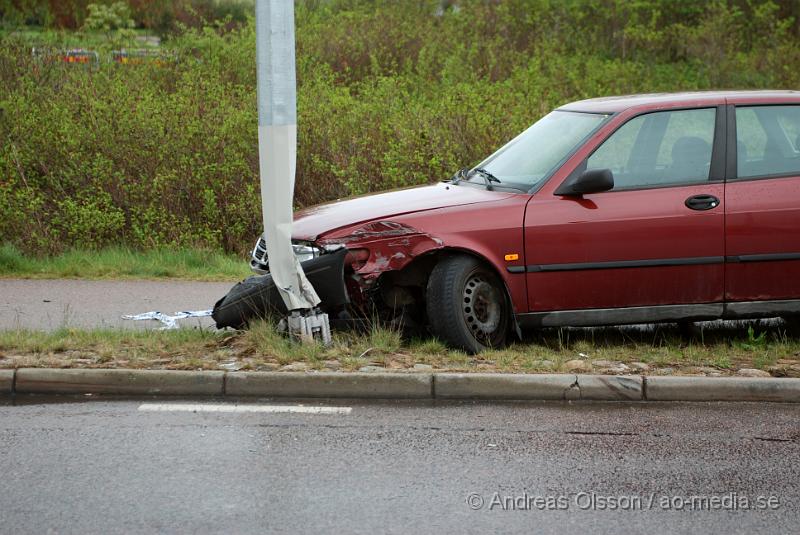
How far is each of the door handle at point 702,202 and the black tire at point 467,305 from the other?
1403 millimetres

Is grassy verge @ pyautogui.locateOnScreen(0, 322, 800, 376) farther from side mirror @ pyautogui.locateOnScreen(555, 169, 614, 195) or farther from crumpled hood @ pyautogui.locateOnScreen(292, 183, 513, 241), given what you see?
side mirror @ pyautogui.locateOnScreen(555, 169, 614, 195)

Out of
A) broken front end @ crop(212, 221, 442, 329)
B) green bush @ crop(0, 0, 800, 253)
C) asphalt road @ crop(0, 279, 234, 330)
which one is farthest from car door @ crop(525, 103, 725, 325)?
green bush @ crop(0, 0, 800, 253)

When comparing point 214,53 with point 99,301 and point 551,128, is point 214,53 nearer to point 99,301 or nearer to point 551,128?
point 99,301

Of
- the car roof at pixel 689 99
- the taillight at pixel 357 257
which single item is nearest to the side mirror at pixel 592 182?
the car roof at pixel 689 99

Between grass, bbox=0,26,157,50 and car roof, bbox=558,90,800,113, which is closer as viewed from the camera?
car roof, bbox=558,90,800,113

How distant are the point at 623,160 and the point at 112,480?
4234mm

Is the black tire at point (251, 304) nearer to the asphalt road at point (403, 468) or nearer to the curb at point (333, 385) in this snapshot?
the curb at point (333, 385)

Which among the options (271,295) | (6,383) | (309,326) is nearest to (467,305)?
(309,326)

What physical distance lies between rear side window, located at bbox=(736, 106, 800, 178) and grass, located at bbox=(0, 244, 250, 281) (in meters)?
5.20

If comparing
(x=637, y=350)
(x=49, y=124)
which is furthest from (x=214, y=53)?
(x=637, y=350)

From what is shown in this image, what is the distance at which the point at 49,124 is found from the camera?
13.4 m

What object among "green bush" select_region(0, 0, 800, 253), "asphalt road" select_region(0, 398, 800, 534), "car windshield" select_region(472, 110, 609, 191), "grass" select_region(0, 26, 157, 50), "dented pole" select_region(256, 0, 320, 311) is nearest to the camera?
"asphalt road" select_region(0, 398, 800, 534)

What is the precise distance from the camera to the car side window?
7.89 m

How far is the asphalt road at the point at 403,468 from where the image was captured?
193 inches
